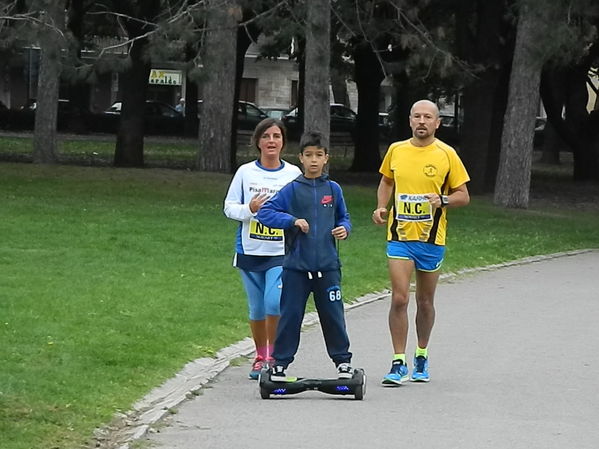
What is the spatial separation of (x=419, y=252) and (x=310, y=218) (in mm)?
920

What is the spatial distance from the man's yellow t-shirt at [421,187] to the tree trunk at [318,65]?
1363 cm

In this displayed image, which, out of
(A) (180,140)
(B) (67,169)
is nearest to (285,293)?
(B) (67,169)

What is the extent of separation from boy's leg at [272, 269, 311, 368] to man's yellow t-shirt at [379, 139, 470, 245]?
0.83m

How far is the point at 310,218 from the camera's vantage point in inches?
343

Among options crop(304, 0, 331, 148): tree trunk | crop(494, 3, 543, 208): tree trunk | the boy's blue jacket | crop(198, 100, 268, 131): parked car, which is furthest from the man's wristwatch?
crop(198, 100, 268, 131): parked car

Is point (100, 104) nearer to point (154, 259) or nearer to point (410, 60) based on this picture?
point (410, 60)

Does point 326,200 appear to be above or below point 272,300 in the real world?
above

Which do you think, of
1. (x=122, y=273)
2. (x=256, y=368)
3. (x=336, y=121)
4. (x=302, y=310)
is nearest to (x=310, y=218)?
(x=302, y=310)

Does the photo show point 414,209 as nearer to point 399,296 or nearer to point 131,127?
point 399,296

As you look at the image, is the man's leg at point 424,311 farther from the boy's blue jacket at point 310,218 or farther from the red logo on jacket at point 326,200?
the red logo on jacket at point 326,200

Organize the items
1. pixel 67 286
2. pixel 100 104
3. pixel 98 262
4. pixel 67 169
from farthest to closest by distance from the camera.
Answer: pixel 100 104 < pixel 67 169 < pixel 98 262 < pixel 67 286

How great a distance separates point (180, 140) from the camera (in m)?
56.4

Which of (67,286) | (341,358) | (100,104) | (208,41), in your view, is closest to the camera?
(341,358)

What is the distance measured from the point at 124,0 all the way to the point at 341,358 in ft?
88.4
